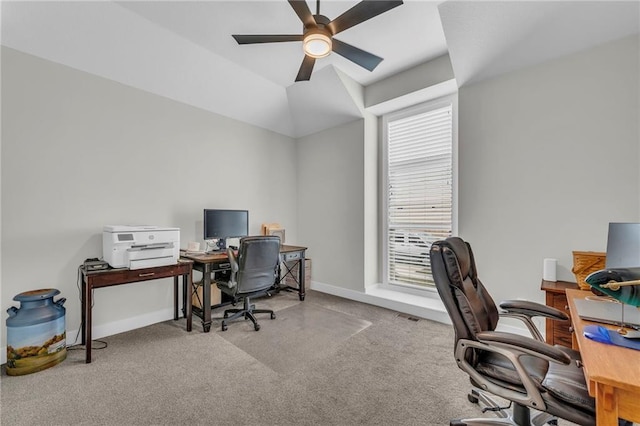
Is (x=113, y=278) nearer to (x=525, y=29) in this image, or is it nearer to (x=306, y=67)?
(x=306, y=67)

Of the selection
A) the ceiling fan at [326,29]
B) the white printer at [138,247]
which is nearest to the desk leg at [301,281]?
the white printer at [138,247]

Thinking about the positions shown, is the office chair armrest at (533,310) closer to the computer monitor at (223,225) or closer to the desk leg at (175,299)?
the computer monitor at (223,225)

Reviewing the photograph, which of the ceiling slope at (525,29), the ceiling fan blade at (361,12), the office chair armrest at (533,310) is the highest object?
the ceiling slope at (525,29)

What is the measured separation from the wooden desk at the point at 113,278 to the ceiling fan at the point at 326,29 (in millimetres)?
2259

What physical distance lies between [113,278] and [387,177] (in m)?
3.55

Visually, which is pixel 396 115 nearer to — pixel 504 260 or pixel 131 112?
pixel 504 260

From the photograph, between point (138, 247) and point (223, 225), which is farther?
point (223, 225)

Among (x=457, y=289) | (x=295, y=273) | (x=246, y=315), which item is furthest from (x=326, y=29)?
(x=295, y=273)

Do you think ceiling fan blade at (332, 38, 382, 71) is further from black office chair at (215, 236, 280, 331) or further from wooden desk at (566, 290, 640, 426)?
wooden desk at (566, 290, 640, 426)

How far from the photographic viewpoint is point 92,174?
2.71m

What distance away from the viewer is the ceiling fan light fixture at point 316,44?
79.9 inches

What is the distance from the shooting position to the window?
11.5 feet

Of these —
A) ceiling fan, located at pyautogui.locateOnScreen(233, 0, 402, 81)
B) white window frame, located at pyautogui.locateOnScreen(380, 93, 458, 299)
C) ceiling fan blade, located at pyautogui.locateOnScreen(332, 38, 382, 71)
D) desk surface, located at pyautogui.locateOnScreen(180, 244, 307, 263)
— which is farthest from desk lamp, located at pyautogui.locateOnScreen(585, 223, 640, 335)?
desk surface, located at pyautogui.locateOnScreen(180, 244, 307, 263)

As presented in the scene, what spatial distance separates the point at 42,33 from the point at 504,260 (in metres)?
4.81
